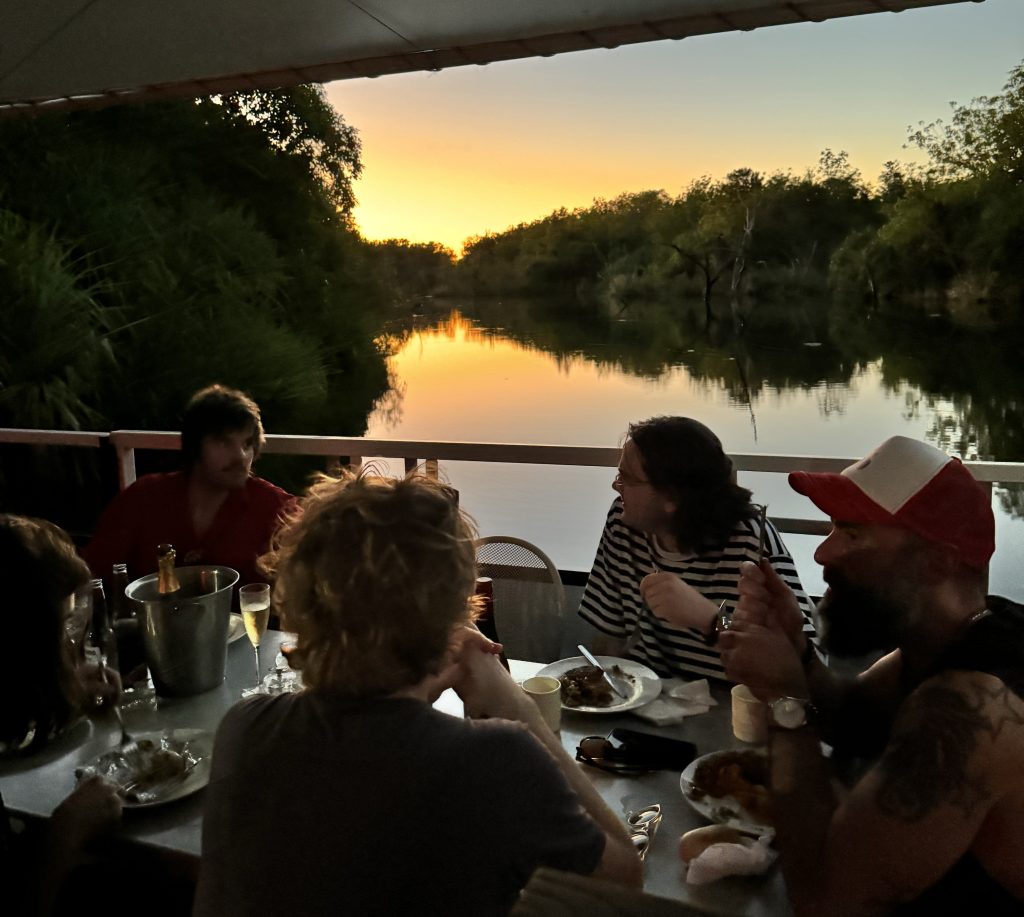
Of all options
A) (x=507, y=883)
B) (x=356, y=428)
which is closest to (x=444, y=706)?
(x=507, y=883)

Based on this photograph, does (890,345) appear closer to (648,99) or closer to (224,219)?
(648,99)

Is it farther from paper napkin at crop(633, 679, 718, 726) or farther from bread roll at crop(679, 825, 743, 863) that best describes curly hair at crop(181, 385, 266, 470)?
bread roll at crop(679, 825, 743, 863)

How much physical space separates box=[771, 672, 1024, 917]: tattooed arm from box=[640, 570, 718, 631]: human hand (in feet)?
1.98

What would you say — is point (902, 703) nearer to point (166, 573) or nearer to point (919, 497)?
point (919, 497)

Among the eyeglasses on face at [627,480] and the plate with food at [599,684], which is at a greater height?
the eyeglasses on face at [627,480]

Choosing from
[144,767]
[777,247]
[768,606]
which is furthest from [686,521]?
[777,247]

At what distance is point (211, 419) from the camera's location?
2229 mm

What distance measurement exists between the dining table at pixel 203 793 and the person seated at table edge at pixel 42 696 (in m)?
0.04

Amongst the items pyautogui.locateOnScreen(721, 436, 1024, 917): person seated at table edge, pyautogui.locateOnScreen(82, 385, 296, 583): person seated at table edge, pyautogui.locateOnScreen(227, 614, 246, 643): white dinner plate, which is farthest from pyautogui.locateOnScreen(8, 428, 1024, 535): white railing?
pyautogui.locateOnScreen(721, 436, 1024, 917): person seated at table edge

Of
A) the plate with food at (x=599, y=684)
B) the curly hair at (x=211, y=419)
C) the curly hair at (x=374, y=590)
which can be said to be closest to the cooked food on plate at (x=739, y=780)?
the plate with food at (x=599, y=684)

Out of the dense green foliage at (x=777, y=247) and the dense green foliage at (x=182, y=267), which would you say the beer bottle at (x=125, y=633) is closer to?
the dense green foliage at (x=777, y=247)

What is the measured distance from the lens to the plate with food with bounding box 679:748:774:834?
1027 mm

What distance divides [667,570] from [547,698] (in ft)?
2.28

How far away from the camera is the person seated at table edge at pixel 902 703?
2.72ft
